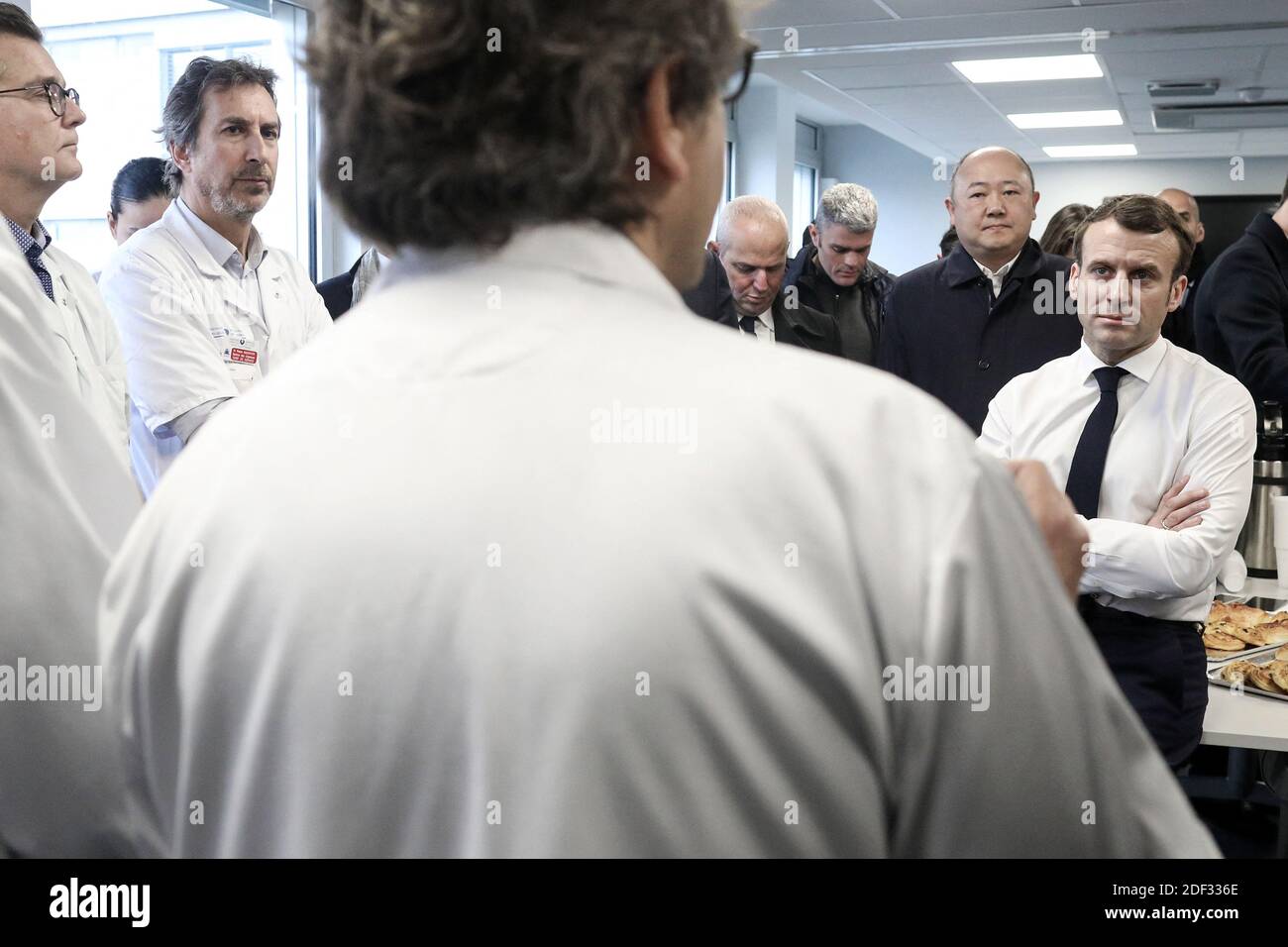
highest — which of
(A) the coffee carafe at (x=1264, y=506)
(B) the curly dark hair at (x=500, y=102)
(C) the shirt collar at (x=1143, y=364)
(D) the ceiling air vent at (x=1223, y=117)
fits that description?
(D) the ceiling air vent at (x=1223, y=117)

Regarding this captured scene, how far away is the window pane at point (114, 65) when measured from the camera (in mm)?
4613

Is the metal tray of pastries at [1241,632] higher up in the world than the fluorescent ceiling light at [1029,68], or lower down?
lower down

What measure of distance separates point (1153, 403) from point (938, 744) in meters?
1.80

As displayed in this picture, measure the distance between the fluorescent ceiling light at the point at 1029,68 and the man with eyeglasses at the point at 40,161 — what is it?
5588 millimetres

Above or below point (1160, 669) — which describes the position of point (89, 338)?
above

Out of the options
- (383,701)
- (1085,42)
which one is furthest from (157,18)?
(383,701)

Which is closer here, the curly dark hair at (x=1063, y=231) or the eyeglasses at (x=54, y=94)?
the eyeglasses at (x=54, y=94)

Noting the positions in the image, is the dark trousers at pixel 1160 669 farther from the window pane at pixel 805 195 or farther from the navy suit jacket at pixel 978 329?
the window pane at pixel 805 195

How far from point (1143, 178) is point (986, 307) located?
32.2 ft

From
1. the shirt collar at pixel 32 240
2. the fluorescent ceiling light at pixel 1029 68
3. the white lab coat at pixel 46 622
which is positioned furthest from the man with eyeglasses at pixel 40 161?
the fluorescent ceiling light at pixel 1029 68

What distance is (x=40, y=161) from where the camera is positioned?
2.05 meters

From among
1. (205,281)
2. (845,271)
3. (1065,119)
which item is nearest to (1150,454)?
(205,281)

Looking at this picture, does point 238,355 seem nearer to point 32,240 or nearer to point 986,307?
point 32,240

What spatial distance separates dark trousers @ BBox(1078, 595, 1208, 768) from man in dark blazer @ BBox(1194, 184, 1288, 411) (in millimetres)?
1167
